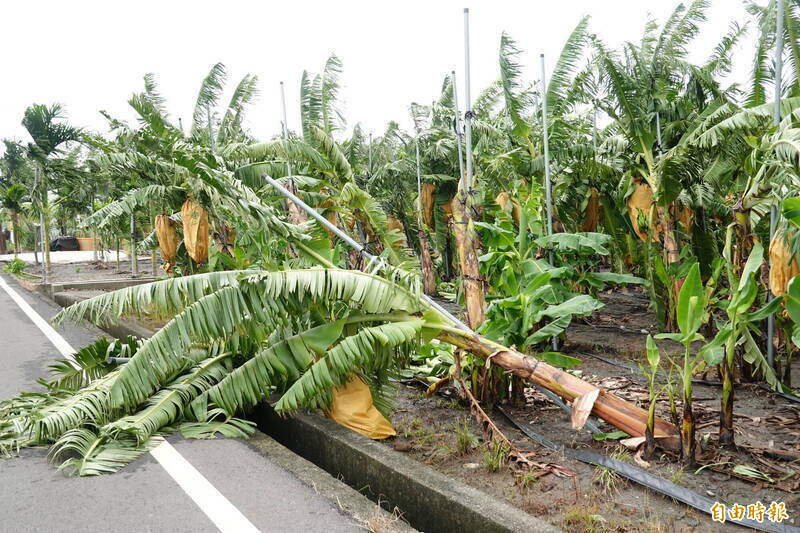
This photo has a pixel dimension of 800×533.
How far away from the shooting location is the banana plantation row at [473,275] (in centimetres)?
411

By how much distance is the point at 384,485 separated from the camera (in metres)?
3.72

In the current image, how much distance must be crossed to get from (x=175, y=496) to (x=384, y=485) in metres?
1.26

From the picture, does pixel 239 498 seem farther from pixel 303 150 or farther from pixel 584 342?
pixel 584 342

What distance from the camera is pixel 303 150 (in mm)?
7426

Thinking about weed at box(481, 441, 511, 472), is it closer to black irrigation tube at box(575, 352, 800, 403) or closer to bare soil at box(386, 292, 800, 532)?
bare soil at box(386, 292, 800, 532)

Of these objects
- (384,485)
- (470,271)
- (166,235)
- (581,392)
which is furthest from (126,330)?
(581,392)

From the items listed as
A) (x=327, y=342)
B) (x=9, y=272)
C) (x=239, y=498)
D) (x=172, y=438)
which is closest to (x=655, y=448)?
(x=327, y=342)

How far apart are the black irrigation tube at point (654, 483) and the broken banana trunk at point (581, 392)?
0.28m

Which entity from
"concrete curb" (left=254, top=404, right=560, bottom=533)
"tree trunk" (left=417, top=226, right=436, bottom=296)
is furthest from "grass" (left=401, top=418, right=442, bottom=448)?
"tree trunk" (left=417, top=226, right=436, bottom=296)

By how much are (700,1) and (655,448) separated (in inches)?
281

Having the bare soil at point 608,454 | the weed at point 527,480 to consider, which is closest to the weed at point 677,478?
the bare soil at point 608,454

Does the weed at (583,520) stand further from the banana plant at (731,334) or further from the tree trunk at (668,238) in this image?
the tree trunk at (668,238)

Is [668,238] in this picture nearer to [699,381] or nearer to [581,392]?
[699,381]

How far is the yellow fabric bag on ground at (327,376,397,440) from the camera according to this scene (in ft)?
14.9
